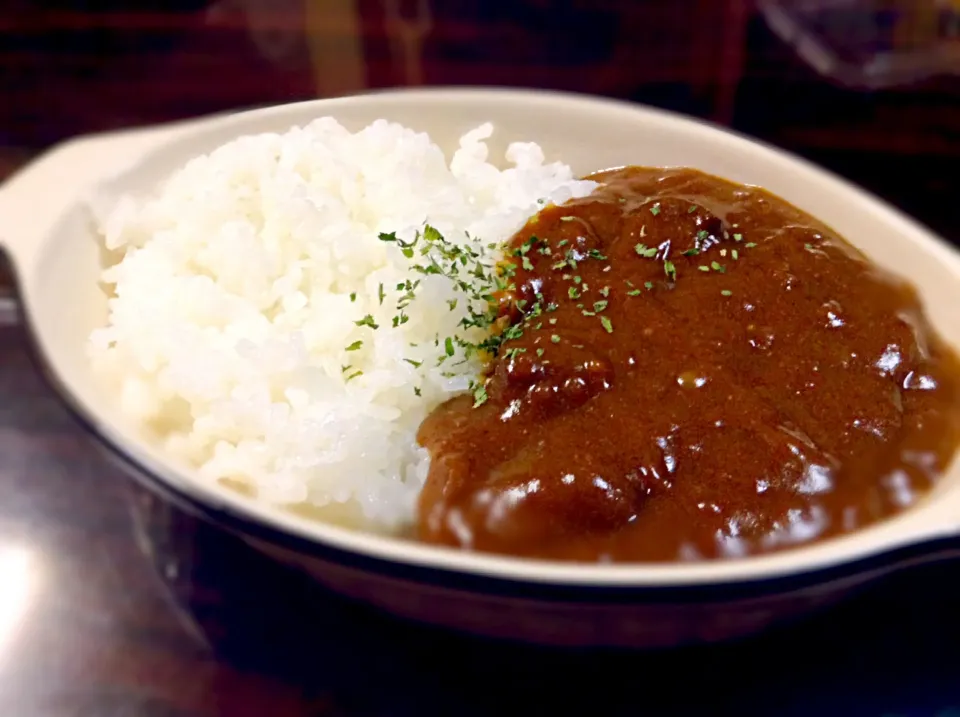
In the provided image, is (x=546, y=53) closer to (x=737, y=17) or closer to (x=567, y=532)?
(x=737, y=17)

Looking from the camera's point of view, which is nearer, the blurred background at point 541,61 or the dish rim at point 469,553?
the dish rim at point 469,553

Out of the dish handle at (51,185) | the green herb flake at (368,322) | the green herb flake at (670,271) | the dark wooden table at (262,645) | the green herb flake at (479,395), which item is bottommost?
the dark wooden table at (262,645)

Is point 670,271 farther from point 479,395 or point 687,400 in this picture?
point 479,395

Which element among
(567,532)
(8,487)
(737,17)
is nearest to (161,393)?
(8,487)

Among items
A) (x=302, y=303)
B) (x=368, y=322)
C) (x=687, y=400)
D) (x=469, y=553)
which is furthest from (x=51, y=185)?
(x=687, y=400)

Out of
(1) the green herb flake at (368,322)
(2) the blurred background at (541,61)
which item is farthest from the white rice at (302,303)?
(2) the blurred background at (541,61)

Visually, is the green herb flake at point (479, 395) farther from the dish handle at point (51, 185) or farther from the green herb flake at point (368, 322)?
the dish handle at point (51, 185)

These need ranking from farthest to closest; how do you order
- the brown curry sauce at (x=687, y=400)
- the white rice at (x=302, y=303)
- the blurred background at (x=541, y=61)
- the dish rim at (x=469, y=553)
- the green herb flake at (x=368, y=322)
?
the blurred background at (x=541, y=61)
the green herb flake at (x=368, y=322)
the white rice at (x=302, y=303)
the brown curry sauce at (x=687, y=400)
the dish rim at (x=469, y=553)

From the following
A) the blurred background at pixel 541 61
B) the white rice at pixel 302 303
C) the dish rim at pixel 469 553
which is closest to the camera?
the dish rim at pixel 469 553
